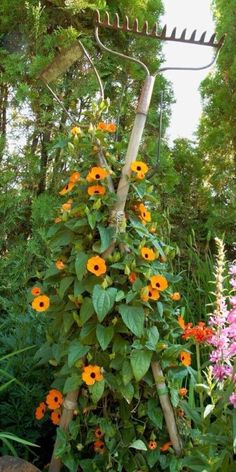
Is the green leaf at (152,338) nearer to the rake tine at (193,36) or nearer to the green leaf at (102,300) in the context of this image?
the green leaf at (102,300)

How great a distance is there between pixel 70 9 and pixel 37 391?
2.49 meters

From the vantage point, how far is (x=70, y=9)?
11.2 ft

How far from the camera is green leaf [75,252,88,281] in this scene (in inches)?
61.2

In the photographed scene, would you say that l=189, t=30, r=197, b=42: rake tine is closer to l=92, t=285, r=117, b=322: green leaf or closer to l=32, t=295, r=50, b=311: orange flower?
l=92, t=285, r=117, b=322: green leaf

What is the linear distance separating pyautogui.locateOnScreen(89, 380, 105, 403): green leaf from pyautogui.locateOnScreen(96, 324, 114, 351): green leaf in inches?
4.9

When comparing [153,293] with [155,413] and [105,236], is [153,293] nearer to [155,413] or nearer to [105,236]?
[105,236]

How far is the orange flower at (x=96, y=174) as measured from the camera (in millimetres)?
1612

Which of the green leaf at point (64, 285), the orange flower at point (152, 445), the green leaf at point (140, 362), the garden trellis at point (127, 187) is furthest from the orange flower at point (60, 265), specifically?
the orange flower at point (152, 445)

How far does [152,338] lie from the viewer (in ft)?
5.27

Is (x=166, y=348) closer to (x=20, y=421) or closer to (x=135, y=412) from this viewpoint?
(x=135, y=412)

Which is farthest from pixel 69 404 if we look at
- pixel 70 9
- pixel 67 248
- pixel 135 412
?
pixel 70 9

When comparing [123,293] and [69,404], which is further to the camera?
[69,404]

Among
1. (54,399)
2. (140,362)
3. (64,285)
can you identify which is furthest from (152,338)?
(54,399)

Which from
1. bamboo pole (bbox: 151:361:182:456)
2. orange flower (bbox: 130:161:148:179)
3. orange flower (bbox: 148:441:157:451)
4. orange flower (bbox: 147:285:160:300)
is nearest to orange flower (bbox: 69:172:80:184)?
orange flower (bbox: 130:161:148:179)
